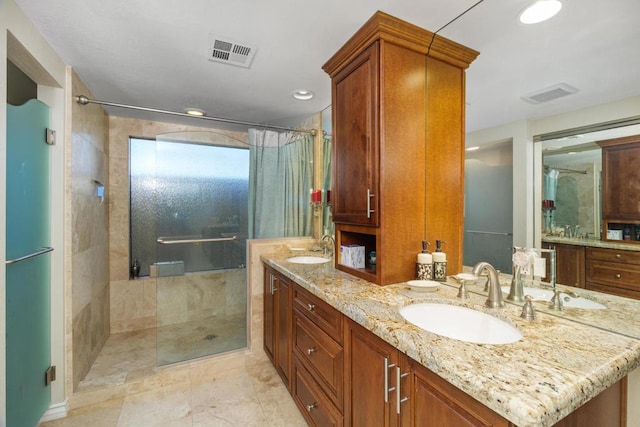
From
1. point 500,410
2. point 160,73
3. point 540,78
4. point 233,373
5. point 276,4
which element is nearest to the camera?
point 500,410

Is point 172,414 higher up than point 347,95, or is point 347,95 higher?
point 347,95

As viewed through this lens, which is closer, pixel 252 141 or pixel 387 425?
pixel 387 425

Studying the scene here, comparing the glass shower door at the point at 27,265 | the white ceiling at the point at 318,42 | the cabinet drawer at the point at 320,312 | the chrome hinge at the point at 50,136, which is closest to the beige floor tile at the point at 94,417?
the glass shower door at the point at 27,265

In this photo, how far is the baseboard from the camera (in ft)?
5.81

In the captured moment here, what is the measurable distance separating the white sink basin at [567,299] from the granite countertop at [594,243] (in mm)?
201

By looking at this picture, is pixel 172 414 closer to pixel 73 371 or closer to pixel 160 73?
pixel 73 371

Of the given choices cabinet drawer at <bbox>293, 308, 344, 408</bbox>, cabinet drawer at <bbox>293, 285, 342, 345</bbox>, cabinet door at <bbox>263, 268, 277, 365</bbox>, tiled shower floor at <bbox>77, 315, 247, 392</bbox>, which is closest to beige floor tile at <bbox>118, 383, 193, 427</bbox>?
tiled shower floor at <bbox>77, 315, 247, 392</bbox>

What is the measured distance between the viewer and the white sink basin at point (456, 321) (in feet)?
3.59

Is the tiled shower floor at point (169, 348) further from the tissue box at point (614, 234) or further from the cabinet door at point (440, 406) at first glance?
the tissue box at point (614, 234)

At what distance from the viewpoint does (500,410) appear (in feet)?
2.00

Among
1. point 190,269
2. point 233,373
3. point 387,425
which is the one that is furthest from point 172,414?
point 387,425

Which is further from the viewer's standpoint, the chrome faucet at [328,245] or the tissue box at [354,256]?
the chrome faucet at [328,245]

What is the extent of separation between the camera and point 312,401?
5.20 feet

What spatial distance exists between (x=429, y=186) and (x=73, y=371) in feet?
8.60
